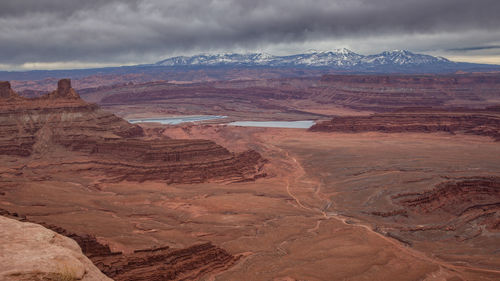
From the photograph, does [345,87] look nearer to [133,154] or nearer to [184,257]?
[133,154]

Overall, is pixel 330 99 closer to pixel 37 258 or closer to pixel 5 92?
pixel 5 92

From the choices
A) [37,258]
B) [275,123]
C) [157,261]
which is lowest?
[275,123]

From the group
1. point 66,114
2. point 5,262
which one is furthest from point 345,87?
point 5,262

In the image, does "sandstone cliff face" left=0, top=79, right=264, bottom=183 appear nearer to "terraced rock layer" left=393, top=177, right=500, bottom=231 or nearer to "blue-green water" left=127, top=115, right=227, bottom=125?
"terraced rock layer" left=393, top=177, right=500, bottom=231

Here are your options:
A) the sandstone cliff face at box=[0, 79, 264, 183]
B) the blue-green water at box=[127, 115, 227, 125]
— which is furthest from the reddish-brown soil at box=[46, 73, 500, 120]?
the sandstone cliff face at box=[0, 79, 264, 183]

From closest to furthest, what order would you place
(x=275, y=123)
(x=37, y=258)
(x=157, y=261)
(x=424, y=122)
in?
(x=37, y=258) → (x=157, y=261) → (x=424, y=122) → (x=275, y=123)

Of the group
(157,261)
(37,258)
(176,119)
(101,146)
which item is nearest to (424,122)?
(101,146)
